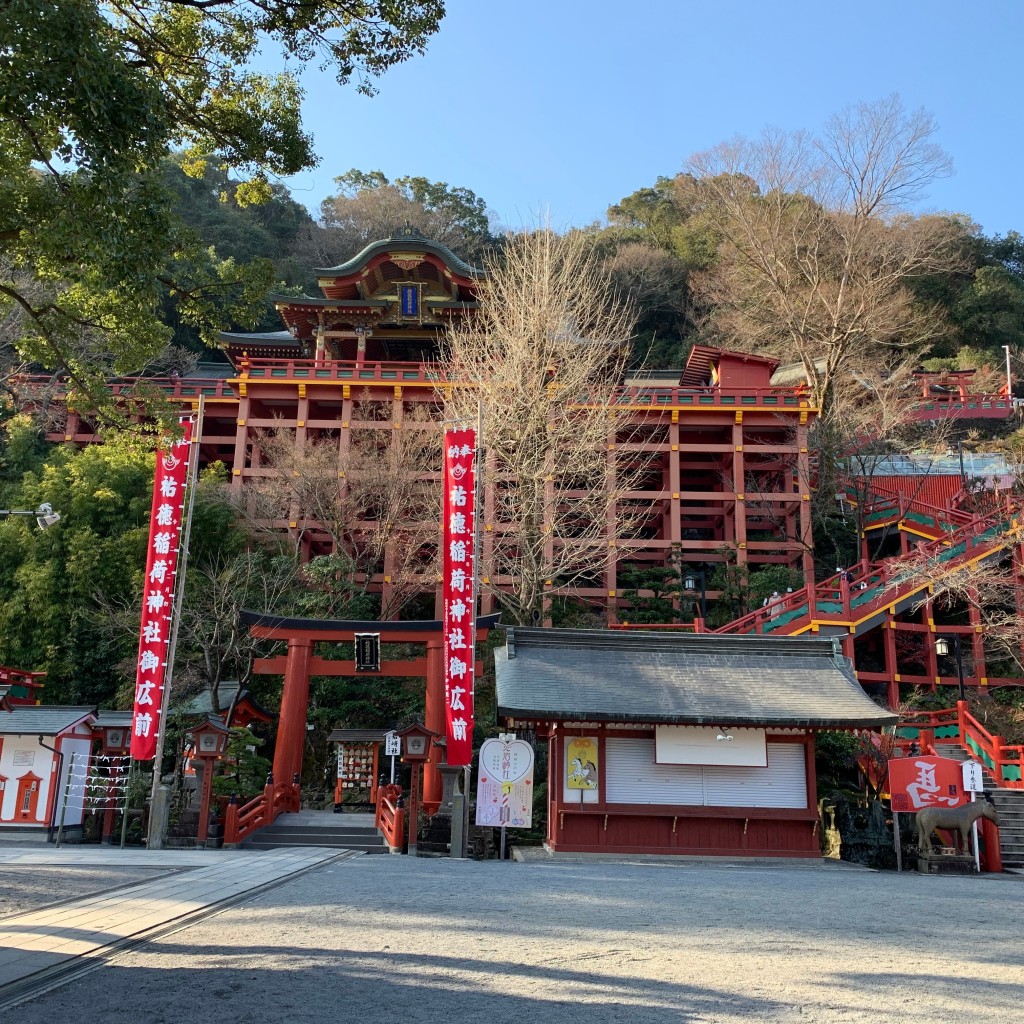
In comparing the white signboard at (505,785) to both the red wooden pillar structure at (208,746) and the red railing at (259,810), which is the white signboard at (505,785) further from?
the red wooden pillar structure at (208,746)

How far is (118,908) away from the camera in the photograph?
627cm

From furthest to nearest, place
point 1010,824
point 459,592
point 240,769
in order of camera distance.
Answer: point 240,769 < point 1010,824 < point 459,592

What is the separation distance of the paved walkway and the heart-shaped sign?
233 cm

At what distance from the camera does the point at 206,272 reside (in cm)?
823

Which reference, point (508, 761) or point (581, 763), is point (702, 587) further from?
point (508, 761)

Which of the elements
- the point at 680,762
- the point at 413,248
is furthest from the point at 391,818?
the point at 413,248

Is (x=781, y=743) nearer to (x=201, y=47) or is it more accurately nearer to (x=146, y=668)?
(x=146, y=668)

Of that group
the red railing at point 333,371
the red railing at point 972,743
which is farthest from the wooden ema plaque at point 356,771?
the red railing at point 333,371

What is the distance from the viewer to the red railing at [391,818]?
512 inches

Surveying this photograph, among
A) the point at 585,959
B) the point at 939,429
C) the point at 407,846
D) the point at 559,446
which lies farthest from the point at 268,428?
the point at 585,959

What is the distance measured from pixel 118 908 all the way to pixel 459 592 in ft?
24.4

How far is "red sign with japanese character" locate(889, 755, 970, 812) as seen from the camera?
12.1 meters

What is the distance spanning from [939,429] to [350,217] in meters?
29.5

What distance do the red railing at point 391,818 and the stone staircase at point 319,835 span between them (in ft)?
0.57
